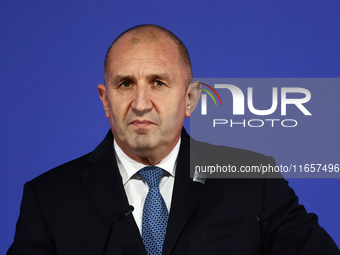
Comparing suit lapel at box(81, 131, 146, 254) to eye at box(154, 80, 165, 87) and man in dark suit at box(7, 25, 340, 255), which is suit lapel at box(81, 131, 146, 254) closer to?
A: man in dark suit at box(7, 25, 340, 255)

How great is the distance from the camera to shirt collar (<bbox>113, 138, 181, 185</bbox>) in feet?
5.20

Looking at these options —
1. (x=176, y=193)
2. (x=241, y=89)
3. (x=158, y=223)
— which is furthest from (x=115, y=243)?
(x=241, y=89)

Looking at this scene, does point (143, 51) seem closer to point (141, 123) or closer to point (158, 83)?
point (158, 83)

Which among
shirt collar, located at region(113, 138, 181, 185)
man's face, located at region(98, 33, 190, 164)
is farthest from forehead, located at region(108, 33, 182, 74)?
shirt collar, located at region(113, 138, 181, 185)

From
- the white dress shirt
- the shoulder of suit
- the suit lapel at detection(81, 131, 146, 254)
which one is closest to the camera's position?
the suit lapel at detection(81, 131, 146, 254)

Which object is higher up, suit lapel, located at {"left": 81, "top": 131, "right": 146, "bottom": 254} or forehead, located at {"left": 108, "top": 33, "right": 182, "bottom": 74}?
forehead, located at {"left": 108, "top": 33, "right": 182, "bottom": 74}

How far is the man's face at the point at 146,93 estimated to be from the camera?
1444 millimetres

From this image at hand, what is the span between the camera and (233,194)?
1.58m

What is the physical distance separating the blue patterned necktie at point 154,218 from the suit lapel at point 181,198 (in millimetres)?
29

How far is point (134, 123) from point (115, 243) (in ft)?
1.24

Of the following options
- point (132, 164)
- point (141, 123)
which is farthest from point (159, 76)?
point (132, 164)

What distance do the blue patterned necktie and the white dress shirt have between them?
0.04 m

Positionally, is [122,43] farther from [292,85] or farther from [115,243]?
[292,85]

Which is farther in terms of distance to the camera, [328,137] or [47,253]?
[328,137]
